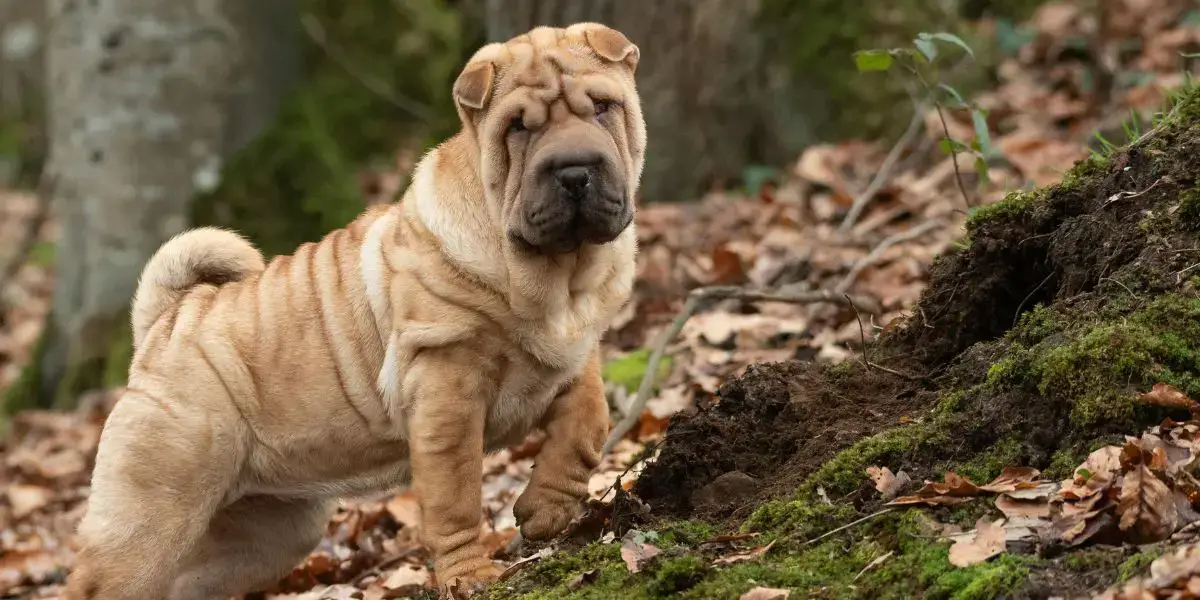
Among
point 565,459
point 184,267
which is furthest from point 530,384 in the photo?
point 184,267

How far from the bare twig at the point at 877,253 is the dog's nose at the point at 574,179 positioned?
2276 mm

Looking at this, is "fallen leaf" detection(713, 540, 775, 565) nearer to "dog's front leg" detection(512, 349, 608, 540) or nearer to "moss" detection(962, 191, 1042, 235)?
"dog's front leg" detection(512, 349, 608, 540)

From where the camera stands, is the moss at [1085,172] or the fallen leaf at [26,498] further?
the fallen leaf at [26,498]

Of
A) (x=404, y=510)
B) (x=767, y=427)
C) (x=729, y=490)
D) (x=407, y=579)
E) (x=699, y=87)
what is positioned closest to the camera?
(x=729, y=490)

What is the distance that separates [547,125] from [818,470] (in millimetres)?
1387

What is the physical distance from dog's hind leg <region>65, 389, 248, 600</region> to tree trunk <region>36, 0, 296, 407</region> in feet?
16.4

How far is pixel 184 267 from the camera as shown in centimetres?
523

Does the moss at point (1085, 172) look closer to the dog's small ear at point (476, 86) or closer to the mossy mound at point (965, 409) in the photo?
the mossy mound at point (965, 409)

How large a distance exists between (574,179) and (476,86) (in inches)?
20.2

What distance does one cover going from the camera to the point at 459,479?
4.12 meters

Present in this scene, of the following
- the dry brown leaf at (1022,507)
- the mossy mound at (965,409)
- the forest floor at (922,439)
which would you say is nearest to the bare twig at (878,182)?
the forest floor at (922,439)

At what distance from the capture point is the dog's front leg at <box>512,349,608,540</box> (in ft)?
14.1

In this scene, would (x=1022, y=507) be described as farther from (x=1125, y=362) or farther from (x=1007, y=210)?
(x=1007, y=210)

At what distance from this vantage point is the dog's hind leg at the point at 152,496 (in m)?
4.61
